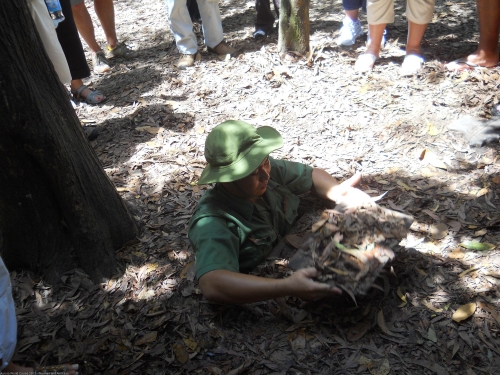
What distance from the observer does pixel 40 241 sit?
289 centimetres

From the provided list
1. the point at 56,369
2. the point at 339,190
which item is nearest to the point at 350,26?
the point at 339,190

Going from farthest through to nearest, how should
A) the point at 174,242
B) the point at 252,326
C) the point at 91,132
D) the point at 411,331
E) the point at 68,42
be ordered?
the point at 68,42, the point at 91,132, the point at 174,242, the point at 252,326, the point at 411,331

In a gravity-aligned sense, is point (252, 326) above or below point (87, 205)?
below

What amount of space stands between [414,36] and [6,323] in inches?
192

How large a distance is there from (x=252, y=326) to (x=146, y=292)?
2.53 feet

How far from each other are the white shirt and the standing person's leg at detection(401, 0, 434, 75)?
446 centimetres

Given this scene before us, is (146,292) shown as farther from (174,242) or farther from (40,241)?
(40,241)

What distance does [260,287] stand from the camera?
91.6 inches

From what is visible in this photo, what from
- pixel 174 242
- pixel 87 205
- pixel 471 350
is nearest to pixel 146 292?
pixel 174 242

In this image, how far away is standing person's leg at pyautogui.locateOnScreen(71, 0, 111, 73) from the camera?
19.5 ft

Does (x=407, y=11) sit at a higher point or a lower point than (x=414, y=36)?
higher

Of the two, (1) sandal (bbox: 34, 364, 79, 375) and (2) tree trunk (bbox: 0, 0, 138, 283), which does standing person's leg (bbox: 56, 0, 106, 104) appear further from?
(1) sandal (bbox: 34, 364, 79, 375)

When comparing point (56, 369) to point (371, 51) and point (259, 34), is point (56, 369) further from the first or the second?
point (259, 34)

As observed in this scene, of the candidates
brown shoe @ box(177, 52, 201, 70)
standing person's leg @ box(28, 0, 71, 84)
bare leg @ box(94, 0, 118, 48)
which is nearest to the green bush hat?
standing person's leg @ box(28, 0, 71, 84)
